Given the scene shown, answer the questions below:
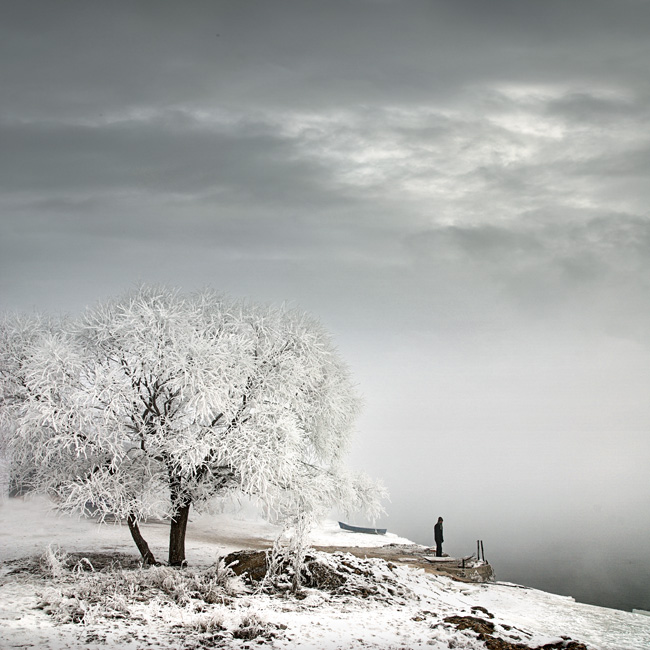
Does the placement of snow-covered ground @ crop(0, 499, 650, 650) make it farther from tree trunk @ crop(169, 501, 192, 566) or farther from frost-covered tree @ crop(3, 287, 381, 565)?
frost-covered tree @ crop(3, 287, 381, 565)

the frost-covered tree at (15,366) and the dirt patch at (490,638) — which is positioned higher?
the frost-covered tree at (15,366)

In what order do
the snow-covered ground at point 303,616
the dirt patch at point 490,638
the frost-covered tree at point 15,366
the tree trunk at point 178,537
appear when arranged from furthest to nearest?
Answer: the tree trunk at point 178,537 → the frost-covered tree at point 15,366 → the dirt patch at point 490,638 → the snow-covered ground at point 303,616

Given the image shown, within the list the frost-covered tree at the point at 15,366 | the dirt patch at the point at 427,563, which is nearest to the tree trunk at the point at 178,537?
the frost-covered tree at the point at 15,366

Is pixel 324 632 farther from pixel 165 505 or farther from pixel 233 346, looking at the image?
pixel 233 346

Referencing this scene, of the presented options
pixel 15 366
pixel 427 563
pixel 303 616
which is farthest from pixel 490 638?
pixel 15 366

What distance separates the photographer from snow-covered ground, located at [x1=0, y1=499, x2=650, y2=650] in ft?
36.4

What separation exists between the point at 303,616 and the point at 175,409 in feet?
26.7

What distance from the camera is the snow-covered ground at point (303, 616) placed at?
36.4 feet

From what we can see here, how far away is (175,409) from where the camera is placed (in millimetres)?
18875

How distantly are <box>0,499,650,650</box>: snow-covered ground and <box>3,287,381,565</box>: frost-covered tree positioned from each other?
2.57 metres

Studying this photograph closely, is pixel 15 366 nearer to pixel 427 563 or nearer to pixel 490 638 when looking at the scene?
pixel 490 638

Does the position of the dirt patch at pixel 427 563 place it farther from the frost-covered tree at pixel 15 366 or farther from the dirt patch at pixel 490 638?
the frost-covered tree at pixel 15 366

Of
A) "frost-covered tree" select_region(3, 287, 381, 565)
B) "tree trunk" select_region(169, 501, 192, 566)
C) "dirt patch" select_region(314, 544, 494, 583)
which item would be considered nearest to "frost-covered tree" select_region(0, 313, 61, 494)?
"frost-covered tree" select_region(3, 287, 381, 565)

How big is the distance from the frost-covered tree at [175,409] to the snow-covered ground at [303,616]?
2.57m
